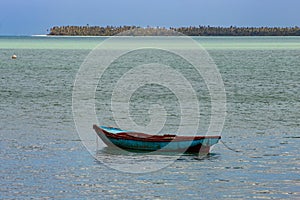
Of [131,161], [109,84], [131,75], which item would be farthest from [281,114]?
[131,75]

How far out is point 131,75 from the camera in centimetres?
6875

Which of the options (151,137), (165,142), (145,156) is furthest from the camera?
(151,137)

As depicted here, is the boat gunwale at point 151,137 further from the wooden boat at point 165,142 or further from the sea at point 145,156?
the sea at point 145,156

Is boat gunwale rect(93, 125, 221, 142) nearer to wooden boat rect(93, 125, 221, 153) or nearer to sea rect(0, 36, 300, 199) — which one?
wooden boat rect(93, 125, 221, 153)

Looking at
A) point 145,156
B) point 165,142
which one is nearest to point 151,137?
point 165,142

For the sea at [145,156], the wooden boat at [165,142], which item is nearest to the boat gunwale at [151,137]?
the wooden boat at [165,142]

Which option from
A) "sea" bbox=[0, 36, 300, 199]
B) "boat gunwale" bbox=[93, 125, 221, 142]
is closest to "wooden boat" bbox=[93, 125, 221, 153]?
"boat gunwale" bbox=[93, 125, 221, 142]

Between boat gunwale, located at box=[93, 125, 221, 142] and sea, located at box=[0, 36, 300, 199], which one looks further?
boat gunwale, located at box=[93, 125, 221, 142]

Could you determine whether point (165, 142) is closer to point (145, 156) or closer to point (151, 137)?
point (151, 137)

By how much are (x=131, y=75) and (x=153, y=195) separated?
50.0 m

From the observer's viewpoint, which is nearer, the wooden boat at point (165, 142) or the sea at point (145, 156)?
the sea at point (145, 156)

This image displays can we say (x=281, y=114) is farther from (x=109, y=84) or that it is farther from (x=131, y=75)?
(x=131, y=75)

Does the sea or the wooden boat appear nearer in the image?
the sea

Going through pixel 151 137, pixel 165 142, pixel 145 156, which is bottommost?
pixel 145 156
